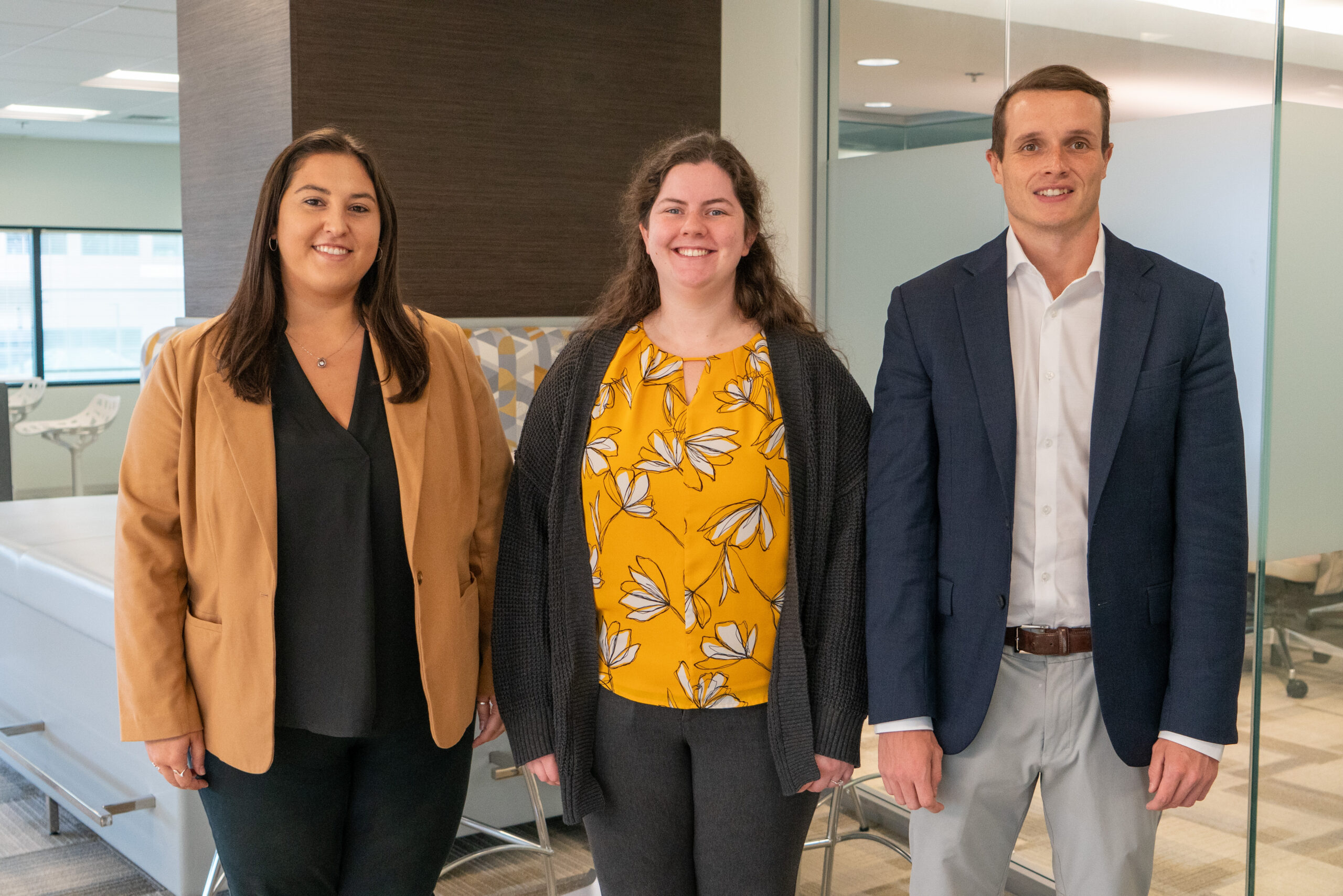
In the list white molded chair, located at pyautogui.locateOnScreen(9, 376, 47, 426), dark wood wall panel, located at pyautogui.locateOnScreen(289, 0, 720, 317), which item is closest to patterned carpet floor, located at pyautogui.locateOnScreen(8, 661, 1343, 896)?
dark wood wall panel, located at pyautogui.locateOnScreen(289, 0, 720, 317)

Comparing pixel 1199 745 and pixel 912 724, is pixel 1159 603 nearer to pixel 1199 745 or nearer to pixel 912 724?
pixel 1199 745

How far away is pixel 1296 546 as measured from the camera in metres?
2.21

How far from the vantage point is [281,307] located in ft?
6.01

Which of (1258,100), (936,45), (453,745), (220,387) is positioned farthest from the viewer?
(936,45)

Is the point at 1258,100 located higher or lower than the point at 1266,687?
higher

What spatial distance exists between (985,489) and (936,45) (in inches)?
79.0

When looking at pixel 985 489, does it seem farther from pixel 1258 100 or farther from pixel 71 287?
pixel 71 287

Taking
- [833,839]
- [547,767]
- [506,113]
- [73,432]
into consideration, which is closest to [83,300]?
[73,432]

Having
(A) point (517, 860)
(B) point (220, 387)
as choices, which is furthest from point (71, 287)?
(B) point (220, 387)

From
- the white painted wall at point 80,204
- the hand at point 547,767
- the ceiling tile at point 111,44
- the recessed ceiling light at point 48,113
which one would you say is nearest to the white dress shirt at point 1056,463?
the hand at point 547,767

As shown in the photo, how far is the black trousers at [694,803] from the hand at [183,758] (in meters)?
0.58

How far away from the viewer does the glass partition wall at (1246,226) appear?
2.18 metres

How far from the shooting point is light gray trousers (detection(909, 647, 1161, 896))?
1648 millimetres

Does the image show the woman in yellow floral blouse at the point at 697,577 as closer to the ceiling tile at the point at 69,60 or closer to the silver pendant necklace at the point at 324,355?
the silver pendant necklace at the point at 324,355
